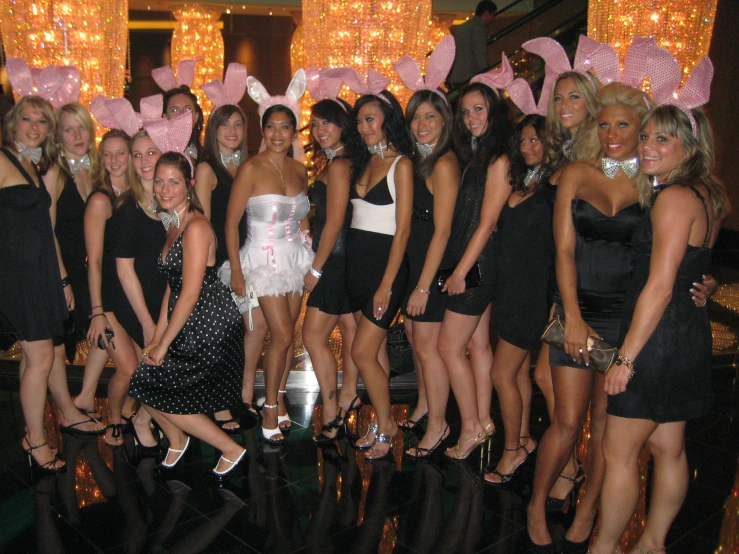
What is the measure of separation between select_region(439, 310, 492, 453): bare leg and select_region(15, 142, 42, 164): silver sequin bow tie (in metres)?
2.07

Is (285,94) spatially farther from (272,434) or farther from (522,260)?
(272,434)

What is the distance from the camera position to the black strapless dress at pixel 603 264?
2.33m

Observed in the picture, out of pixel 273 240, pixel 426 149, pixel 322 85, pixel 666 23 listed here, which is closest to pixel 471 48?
pixel 666 23

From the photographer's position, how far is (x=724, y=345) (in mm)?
4879

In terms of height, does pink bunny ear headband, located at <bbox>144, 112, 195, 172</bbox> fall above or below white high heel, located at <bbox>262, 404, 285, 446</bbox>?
above

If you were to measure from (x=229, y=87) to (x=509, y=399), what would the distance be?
215 centimetres

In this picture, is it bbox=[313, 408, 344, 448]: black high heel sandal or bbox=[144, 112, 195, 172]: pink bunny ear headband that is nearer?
bbox=[144, 112, 195, 172]: pink bunny ear headband

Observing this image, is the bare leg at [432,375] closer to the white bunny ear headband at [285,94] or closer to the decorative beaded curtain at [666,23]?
the white bunny ear headband at [285,94]

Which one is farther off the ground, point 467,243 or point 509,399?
point 467,243

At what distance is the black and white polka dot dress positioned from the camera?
3.00 meters

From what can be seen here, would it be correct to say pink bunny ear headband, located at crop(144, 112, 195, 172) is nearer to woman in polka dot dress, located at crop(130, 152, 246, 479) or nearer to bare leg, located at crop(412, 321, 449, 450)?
woman in polka dot dress, located at crop(130, 152, 246, 479)

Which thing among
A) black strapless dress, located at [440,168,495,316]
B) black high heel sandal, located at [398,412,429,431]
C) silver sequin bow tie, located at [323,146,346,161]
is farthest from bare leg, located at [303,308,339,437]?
silver sequin bow tie, located at [323,146,346,161]

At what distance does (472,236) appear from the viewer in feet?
10.3

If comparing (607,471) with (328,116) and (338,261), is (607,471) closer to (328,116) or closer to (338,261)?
(338,261)
